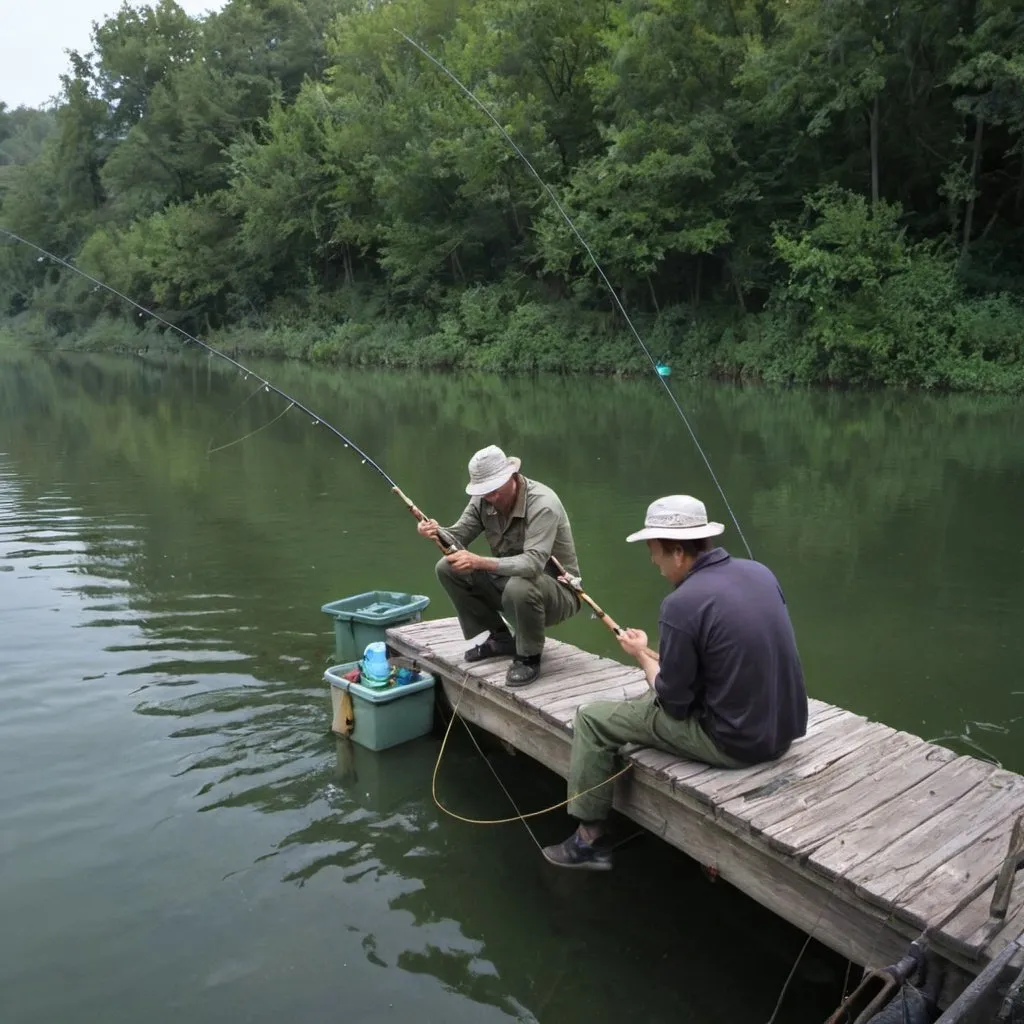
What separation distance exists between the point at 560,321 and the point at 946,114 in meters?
13.6

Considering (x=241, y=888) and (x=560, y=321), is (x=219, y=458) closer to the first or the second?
(x=241, y=888)

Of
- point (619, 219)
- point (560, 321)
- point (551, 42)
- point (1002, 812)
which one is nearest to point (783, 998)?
point (1002, 812)

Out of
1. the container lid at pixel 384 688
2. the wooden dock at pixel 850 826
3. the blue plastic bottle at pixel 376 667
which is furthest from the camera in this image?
the blue plastic bottle at pixel 376 667

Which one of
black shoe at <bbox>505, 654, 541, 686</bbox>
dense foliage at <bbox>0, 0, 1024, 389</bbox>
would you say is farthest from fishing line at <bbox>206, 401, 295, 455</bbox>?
dense foliage at <bbox>0, 0, 1024, 389</bbox>

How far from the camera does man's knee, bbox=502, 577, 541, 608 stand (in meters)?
5.29

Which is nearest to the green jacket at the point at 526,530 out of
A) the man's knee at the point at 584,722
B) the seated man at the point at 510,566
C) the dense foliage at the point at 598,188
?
the seated man at the point at 510,566

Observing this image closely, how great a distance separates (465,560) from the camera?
210 inches

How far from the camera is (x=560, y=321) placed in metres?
33.9

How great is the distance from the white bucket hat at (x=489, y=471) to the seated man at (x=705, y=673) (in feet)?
4.59

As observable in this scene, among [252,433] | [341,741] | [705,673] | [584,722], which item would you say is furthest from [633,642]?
[252,433]

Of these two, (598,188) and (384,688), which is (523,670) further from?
(598,188)

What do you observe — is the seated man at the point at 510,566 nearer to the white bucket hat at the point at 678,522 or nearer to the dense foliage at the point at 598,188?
the white bucket hat at the point at 678,522

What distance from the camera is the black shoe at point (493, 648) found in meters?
5.82

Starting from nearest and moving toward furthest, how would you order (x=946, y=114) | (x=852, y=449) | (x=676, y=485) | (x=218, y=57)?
1. (x=676, y=485)
2. (x=852, y=449)
3. (x=946, y=114)
4. (x=218, y=57)
